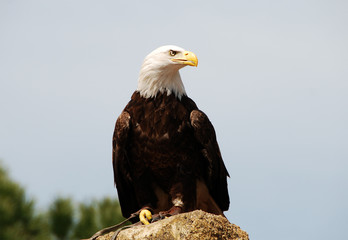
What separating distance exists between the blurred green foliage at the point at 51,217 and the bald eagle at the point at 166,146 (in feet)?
29.3

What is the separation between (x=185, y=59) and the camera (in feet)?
18.9

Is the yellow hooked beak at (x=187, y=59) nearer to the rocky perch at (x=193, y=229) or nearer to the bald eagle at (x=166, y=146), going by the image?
the bald eagle at (x=166, y=146)

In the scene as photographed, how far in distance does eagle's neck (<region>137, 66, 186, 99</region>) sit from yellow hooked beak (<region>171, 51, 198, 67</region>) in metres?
0.19

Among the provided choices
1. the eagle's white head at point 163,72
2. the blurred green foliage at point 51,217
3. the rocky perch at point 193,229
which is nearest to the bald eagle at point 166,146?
the eagle's white head at point 163,72

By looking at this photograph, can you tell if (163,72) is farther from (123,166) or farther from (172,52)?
(123,166)

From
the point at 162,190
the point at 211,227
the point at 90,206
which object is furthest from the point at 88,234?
the point at 211,227

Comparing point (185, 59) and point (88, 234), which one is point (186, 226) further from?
point (88, 234)

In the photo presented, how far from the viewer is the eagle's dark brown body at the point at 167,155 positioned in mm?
5766

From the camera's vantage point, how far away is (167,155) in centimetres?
576

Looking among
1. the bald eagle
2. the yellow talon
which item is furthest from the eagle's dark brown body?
the yellow talon

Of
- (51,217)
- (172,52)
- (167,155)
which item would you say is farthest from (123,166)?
(51,217)

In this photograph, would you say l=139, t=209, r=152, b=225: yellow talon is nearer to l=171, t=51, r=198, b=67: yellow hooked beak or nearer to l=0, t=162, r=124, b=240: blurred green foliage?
l=171, t=51, r=198, b=67: yellow hooked beak

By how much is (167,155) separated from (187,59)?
110 centimetres

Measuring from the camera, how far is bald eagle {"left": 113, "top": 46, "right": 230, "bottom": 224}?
5766 millimetres
